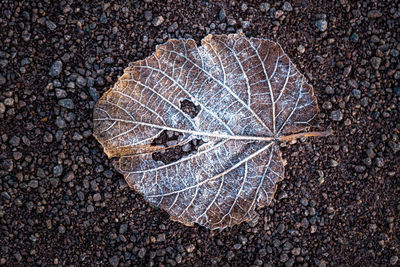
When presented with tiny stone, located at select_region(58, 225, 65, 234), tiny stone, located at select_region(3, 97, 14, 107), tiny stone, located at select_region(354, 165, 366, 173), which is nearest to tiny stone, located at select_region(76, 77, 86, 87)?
tiny stone, located at select_region(3, 97, 14, 107)

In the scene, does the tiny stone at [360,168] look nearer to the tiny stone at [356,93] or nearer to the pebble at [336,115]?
the pebble at [336,115]

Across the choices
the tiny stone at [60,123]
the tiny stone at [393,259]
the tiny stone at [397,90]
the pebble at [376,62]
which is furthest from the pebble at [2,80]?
the tiny stone at [393,259]

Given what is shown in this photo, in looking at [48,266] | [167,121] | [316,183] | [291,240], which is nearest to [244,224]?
[291,240]

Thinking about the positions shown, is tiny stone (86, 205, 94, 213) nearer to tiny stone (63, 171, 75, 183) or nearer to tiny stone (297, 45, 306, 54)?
tiny stone (63, 171, 75, 183)

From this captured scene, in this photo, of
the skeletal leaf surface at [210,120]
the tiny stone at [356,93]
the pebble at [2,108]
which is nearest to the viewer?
the skeletal leaf surface at [210,120]

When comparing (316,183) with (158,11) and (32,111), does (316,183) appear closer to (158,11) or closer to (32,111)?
(158,11)

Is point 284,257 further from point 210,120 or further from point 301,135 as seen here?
point 210,120
